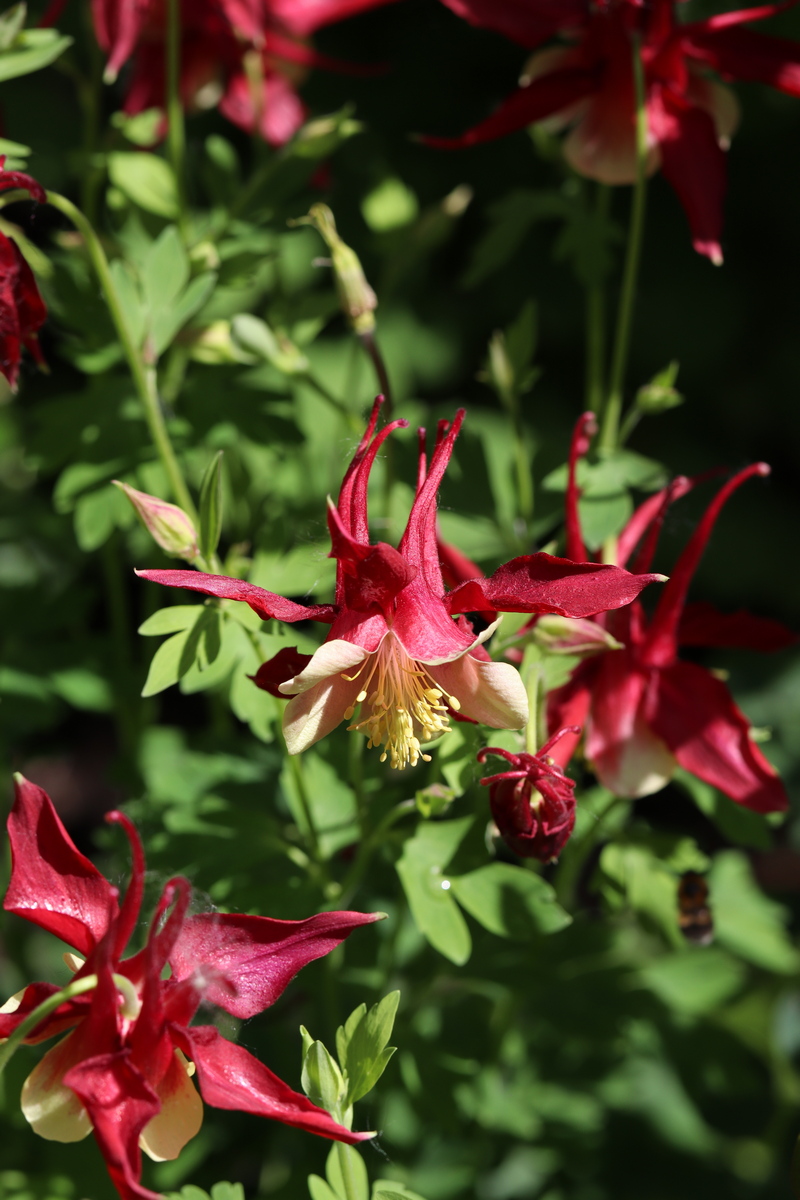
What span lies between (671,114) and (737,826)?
76cm

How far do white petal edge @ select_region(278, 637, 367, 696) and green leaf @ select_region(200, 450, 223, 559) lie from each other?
211 millimetres

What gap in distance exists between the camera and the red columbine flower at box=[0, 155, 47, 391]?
37.4 inches

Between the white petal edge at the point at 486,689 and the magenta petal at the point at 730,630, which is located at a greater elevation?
the white petal edge at the point at 486,689

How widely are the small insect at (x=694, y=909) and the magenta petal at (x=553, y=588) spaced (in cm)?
50

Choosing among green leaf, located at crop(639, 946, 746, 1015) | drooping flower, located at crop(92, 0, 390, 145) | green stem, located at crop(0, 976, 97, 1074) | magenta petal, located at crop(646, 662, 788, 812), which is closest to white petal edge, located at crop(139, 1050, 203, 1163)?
green stem, located at crop(0, 976, 97, 1074)

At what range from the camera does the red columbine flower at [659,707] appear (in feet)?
3.39

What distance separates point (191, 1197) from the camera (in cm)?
98

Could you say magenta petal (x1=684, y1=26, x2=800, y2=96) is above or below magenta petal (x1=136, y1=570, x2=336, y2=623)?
above

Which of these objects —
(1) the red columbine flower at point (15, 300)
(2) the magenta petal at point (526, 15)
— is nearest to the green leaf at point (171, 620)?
(1) the red columbine flower at point (15, 300)

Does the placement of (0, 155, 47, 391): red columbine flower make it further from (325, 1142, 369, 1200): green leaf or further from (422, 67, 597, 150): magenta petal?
(325, 1142, 369, 1200): green leaf

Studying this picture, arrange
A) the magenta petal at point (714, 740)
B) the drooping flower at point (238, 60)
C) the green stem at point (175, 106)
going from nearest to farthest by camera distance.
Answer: the magenta petal at point (714, 740), the green stem at point (175, 106), the drooping flower at point (238, 60)

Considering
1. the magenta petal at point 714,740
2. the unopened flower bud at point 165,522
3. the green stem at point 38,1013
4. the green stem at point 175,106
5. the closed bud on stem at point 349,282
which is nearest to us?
the green stem at point 38,1013

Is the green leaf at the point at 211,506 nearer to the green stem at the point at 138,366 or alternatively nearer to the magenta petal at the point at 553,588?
the green stem at the point at 138,366

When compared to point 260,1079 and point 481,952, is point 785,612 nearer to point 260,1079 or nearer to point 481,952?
point 481,952
